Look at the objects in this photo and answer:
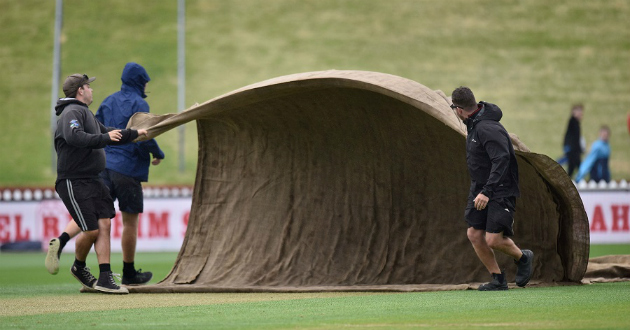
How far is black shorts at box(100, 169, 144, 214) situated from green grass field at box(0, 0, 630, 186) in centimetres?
2770

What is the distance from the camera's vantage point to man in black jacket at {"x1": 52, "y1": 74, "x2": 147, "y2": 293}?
854cm

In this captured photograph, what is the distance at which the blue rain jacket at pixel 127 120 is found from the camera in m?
9.55

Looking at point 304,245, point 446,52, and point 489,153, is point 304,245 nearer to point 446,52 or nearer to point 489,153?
point 489,153

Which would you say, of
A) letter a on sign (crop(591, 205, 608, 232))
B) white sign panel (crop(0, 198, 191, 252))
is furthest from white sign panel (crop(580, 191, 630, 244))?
white sign panel (crop(0, 198, 191, 252))

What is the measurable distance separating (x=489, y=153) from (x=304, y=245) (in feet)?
7.87

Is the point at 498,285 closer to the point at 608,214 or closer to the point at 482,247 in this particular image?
the point at 482,247

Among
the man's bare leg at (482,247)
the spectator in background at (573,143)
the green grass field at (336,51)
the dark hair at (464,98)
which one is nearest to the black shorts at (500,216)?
the man's bare leg at (482,247)

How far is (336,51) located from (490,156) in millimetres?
38499

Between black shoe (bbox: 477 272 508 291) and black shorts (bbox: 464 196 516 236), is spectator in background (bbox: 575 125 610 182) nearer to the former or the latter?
black shoe (bbox: 477 272 508 291)

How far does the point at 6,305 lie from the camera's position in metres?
7.79

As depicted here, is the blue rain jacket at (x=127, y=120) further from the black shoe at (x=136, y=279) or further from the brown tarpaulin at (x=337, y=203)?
the black shoe at (x=136, y=279)

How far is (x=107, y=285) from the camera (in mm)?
8766

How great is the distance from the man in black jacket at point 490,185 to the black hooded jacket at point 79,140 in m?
2.70

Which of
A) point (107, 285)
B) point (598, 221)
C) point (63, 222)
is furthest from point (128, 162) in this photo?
point (598, 221)
